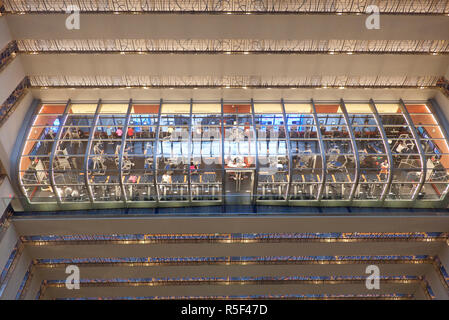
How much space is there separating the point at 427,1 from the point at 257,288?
12.6 m

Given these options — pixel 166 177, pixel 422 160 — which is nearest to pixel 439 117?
pixel 422 160

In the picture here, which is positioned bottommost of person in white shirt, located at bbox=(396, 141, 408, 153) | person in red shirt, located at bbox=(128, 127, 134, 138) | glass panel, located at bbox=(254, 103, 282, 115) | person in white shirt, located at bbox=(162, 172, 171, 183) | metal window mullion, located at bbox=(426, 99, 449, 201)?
person in white shirt, located at bbox=(162, 172, 171, 183)

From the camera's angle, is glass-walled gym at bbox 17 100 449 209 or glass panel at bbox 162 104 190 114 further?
glass panel at bbox 162 104 190 114

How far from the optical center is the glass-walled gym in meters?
11.1

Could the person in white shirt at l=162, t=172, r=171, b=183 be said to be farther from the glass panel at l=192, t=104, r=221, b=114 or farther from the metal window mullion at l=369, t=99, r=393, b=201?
the metal window mullion at l=369, t=99, r=393, b=201

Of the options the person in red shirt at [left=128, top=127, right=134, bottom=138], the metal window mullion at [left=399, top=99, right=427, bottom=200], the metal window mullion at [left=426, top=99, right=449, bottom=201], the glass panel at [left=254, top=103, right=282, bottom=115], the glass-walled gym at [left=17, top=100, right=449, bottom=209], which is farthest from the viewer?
the glass panel at [left=254, top=103, right=282, bottom=115]

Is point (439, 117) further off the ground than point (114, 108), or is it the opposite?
point (114, 108)

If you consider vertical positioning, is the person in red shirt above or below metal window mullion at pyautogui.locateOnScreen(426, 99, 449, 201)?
below

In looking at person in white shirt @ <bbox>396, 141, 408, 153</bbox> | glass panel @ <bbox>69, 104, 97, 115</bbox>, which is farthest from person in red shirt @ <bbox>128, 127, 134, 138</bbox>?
person in white shirt @ <bbox>396, 141, 408, 153</bbox>

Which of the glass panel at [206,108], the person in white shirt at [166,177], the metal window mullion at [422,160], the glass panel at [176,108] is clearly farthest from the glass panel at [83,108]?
the metal window mullion at [422,160]

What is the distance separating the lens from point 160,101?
12914 millimetres

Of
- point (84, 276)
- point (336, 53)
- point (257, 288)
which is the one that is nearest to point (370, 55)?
point (336, 53)

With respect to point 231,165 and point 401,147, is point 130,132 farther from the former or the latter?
point 401,147

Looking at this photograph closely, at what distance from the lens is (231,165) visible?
37.1 feet
